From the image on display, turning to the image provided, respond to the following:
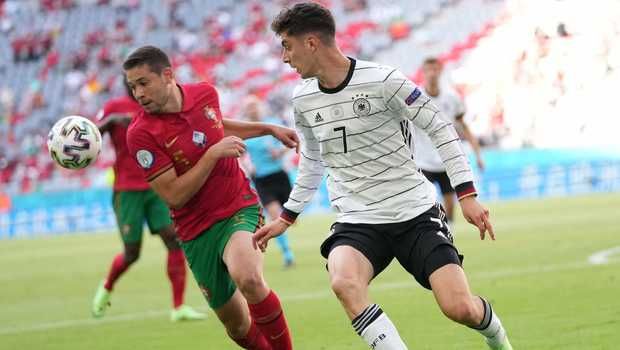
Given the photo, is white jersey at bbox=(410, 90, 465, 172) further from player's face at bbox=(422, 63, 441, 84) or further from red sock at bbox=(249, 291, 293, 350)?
red sock at bbox=(249, 291, 293, 350)

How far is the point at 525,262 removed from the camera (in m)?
13.8

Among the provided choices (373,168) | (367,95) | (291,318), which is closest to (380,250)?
(373,168)

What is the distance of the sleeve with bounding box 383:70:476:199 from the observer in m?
5.89

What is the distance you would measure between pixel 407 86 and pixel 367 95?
224 mm

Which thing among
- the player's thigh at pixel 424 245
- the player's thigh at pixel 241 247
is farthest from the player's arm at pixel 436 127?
the player's thigh at pixel 241 247

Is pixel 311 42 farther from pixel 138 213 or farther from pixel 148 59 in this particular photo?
pixel 138 213

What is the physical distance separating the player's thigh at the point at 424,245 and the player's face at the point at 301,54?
0.99 metres

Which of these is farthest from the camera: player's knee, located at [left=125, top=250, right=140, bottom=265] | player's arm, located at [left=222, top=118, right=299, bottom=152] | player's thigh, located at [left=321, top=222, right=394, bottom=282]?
player's knee, located at [left=125, top=250, right=140, bottom=265]

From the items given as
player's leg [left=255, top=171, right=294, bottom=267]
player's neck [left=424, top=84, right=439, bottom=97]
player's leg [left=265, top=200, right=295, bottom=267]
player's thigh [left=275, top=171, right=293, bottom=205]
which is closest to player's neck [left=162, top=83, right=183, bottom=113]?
player's neck [left=424, top=84, right=439, bottom=97]

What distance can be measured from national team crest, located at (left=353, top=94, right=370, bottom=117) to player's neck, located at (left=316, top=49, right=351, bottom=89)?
15 cm

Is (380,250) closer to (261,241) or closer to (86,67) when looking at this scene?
(261,241)

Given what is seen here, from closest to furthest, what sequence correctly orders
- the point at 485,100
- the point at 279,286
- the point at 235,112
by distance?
the point at 279,286, the point at 485,100, the point at 235,112

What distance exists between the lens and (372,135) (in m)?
6.16

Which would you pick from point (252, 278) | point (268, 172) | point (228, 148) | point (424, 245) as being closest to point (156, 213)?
point (252, 278)
